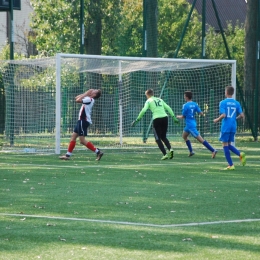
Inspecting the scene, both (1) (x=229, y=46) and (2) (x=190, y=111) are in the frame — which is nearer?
(2) (x=190, y=111)

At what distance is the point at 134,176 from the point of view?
47.3ft

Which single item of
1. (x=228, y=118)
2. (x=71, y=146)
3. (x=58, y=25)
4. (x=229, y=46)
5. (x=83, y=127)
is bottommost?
(x=71, y=146)

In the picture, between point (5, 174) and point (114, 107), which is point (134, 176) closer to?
point (5, 174)

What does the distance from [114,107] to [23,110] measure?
3.03 meters

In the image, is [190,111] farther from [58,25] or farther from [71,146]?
[58,25]

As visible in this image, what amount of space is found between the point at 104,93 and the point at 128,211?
14.8m

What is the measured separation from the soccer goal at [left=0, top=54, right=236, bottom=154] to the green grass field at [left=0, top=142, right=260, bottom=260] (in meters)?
4.94

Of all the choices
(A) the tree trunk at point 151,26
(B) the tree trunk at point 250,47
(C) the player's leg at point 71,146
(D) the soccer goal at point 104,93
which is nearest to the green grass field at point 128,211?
(C) the player's leg at point 71,146

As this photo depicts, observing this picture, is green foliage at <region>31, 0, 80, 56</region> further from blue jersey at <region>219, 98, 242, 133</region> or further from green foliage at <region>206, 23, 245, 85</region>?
blue jersey at <region>219, 98, 242, 133</region>

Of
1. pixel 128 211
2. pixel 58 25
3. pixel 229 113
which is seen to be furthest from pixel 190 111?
pixel 58 25

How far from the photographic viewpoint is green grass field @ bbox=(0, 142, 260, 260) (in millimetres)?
7223

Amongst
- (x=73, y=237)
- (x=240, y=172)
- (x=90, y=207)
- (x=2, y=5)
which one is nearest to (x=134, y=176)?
(x=240, y=172)

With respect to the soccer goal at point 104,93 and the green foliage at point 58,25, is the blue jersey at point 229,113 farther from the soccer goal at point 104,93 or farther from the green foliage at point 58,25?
the green foliage at point 58,25

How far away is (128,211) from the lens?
970 centimetres
